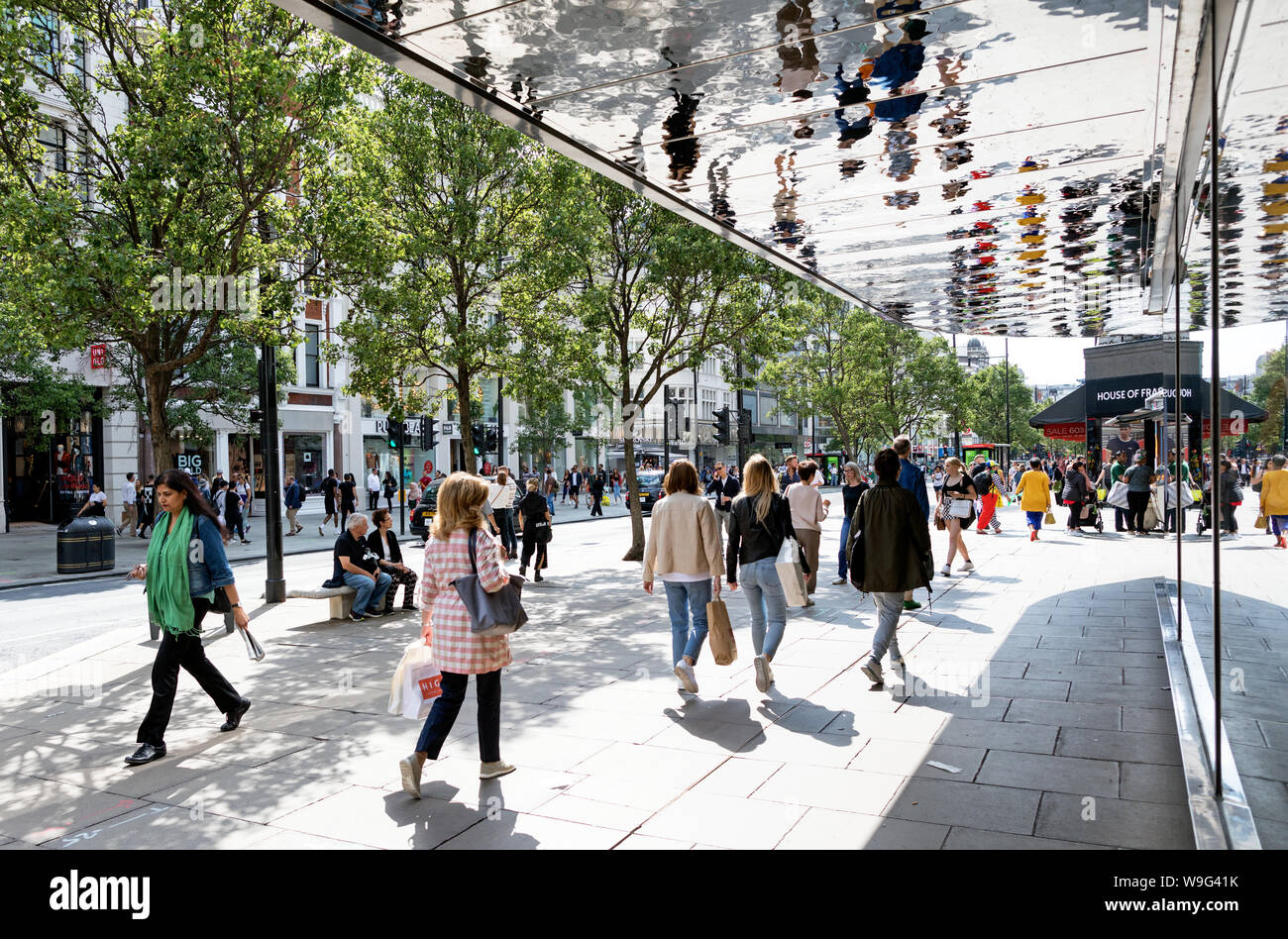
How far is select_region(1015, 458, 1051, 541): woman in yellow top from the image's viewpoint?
18484mm

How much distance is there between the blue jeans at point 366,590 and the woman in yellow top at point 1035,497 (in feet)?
43.6

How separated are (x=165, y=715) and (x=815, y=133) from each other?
599cm

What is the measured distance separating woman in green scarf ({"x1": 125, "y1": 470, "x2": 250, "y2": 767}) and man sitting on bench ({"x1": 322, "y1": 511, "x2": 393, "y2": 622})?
15.2 feet

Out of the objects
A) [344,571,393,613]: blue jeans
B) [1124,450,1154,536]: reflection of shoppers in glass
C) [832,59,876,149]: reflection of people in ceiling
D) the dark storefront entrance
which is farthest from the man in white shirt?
[1124,450,1154,536]: reflection of shoppers in glass

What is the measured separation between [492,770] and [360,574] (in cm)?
645

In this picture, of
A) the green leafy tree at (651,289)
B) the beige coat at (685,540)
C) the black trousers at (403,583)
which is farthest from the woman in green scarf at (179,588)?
the green leafy tree at (651,289)

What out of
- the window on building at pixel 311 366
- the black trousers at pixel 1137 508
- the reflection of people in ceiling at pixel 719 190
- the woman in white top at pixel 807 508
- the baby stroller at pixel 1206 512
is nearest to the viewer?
the baby stroller at pixel 1206 512

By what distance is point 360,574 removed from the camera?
1088 cm

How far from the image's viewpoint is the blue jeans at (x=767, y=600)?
22.5ft

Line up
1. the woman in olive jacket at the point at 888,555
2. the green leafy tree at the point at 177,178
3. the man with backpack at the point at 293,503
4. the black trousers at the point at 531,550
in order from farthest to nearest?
the man with backpack at the point at 293,503, the black trousers at the point at 531,550, the green leafy tree at the point at 177,178, the woman in olive jacket at the point at 888,555

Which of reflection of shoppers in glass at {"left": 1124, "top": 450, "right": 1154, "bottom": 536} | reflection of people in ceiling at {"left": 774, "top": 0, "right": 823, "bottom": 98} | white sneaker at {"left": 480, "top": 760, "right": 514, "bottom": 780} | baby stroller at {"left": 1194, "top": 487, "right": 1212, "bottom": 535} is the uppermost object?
reflection of people in ceiling at {"left": 774, "top": 0, "right": 823, "bottom": 98}

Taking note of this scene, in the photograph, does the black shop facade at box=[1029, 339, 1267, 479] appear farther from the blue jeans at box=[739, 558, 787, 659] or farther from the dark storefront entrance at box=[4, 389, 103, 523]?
the dark storefront entrance at box=[4, 389, 103, 523]

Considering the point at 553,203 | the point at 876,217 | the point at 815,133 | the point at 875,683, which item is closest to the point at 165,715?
the point at 875,683

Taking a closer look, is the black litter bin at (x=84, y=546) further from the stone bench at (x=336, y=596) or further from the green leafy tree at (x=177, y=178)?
→ the stone bench at (x=336, y=596)
